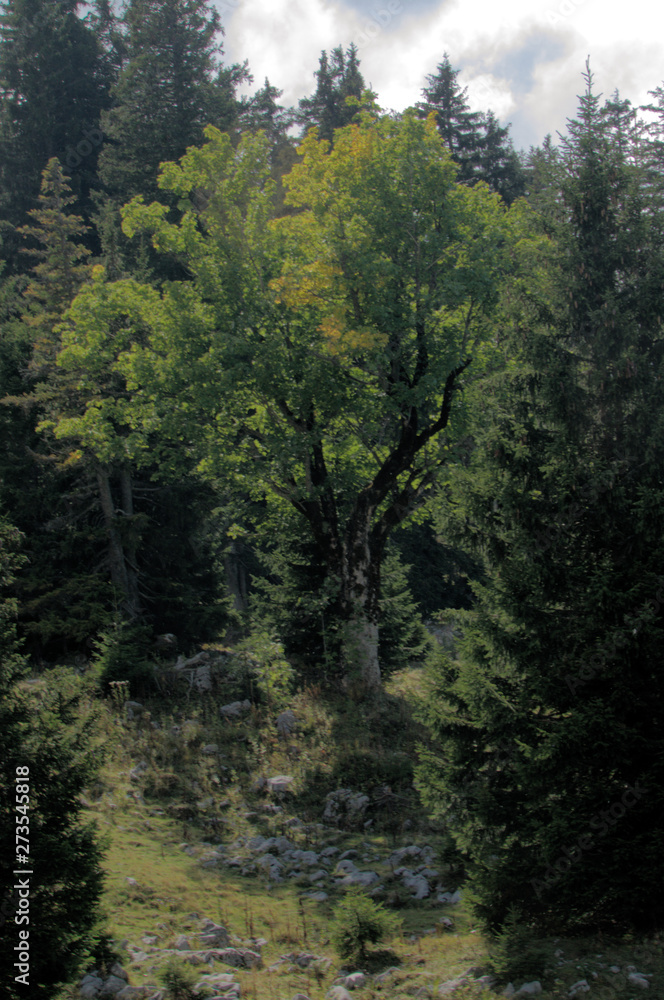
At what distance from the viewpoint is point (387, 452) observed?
59.3 ft

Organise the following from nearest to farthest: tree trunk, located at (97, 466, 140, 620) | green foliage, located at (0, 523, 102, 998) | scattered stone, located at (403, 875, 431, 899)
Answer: green foliage, located at (0, 523, 102, 998) < scattered stone, located at (403, 875, 431, 899) < tree trunk, located at (97, 466, 140, 620)

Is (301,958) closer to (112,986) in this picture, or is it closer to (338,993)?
(338,993)

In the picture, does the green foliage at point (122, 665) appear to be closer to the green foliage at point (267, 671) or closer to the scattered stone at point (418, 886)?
the green foliage at point (267, 671)

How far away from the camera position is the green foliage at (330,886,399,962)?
6676 millimetres

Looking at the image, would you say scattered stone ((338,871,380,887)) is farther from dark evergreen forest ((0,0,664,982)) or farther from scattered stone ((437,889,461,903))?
dark evergreen forest ((0,0,664,982))

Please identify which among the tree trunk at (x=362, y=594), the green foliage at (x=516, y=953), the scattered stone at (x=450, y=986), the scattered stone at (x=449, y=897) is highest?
the tree trunk at (x=362, y=594)

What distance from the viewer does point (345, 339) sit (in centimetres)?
1308

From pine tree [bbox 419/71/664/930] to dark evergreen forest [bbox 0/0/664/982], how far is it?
3 centimetres

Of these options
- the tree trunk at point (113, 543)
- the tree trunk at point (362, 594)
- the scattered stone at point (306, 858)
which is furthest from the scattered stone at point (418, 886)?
the tree trunk at point (113, 543)

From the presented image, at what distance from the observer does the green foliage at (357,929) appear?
21.9 ft

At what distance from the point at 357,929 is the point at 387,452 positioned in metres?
12.6

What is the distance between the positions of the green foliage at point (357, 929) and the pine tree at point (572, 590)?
1006 mm

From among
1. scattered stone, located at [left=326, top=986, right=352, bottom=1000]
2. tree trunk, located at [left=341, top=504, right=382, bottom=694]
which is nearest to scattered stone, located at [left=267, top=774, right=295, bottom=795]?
tree trunk, located at [left=341, top=504, right=382, bottom=694]

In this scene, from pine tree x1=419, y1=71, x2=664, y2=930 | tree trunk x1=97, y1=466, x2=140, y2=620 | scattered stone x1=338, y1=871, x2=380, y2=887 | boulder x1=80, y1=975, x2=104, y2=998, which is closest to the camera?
boulder x1=80, y1=975, x2=104, y2=998
